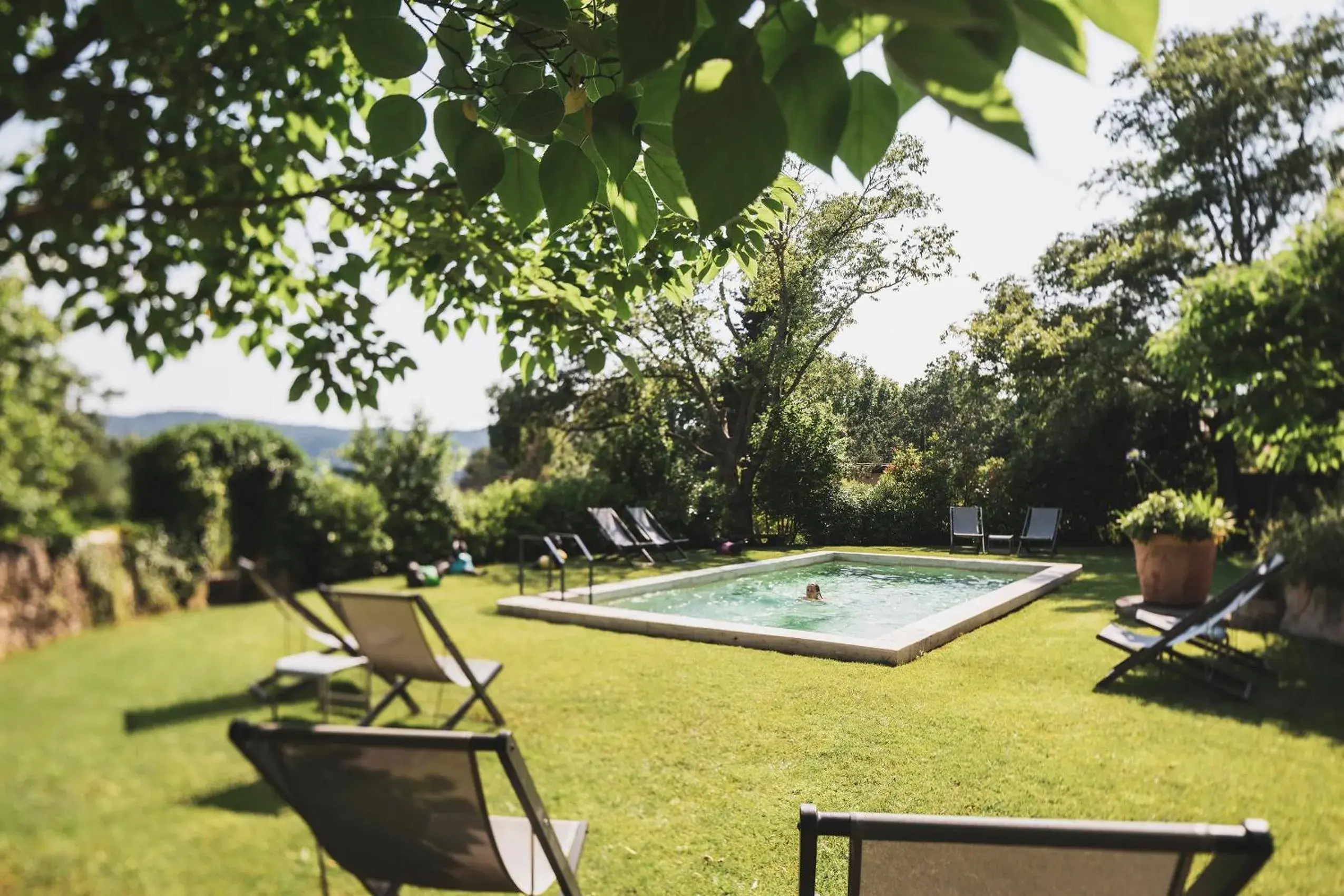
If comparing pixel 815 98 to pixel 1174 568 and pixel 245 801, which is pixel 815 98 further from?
pixel 245 801

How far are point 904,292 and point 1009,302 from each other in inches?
10.2

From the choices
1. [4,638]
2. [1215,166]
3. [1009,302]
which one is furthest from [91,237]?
[1215,166]

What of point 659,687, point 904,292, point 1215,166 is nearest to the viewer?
point 904,292

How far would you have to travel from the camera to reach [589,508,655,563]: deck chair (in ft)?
8.45

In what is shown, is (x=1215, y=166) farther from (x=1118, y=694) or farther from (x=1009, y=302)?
(x=1118, y=694)

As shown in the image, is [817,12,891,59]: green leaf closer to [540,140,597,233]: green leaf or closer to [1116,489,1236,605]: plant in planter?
[540,140,597,233]: green leaf

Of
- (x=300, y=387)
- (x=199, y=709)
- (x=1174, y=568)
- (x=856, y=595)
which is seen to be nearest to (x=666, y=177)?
(x=856, y=595)

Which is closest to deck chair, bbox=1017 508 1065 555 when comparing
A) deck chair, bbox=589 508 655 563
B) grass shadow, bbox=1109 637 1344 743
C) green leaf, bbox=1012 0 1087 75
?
grass shadow, bbox=1109 637 1344 743

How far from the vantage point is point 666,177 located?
90 cm

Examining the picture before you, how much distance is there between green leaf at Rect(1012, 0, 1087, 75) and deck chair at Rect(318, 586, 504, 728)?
355 cm

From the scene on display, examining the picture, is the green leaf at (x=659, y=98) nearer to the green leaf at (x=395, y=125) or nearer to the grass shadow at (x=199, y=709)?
the green leaf at (x=395, y=125)

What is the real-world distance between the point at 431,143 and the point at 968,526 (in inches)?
101

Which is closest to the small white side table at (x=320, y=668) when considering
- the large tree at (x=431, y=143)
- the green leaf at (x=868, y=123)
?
the large tree at (x=431, y=143)

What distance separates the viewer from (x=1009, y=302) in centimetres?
173
